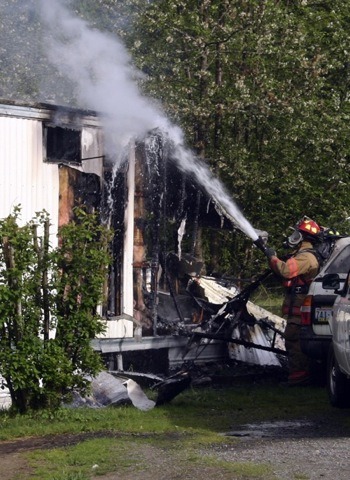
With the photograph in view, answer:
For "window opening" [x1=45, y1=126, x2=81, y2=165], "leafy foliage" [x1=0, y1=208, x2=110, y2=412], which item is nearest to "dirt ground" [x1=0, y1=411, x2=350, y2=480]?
"leafy foliage" [x1=0, y1=208, x2=110, y2=412]

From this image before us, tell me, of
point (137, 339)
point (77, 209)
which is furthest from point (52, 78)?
point (77, 209)

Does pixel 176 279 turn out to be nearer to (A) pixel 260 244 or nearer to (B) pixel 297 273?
(A) pixel 260 244

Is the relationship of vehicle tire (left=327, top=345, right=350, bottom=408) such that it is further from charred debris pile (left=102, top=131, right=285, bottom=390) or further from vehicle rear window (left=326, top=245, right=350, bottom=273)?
charred debris pile (left=102, top=131, right=285, bottom=390)

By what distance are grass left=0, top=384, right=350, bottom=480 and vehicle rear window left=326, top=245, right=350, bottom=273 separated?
5.16 ft

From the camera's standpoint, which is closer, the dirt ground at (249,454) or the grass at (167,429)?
the dirt ground at (249,454)

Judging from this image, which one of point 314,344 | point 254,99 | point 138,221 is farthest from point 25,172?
point 254,99

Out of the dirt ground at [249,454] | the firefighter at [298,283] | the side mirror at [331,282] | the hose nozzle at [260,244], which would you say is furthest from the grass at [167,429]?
the hose nozzle at [260,244]

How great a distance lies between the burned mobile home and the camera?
12391 mm

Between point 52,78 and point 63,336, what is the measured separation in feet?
28.3

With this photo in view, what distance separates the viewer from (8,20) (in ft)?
59.4

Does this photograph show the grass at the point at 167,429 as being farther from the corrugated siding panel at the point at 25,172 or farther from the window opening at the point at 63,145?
the window opening at the point at 63,145

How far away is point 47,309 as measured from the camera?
1067 centimetres

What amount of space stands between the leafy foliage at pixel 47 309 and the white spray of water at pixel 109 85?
3.16 m

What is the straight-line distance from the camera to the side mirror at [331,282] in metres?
12.0
